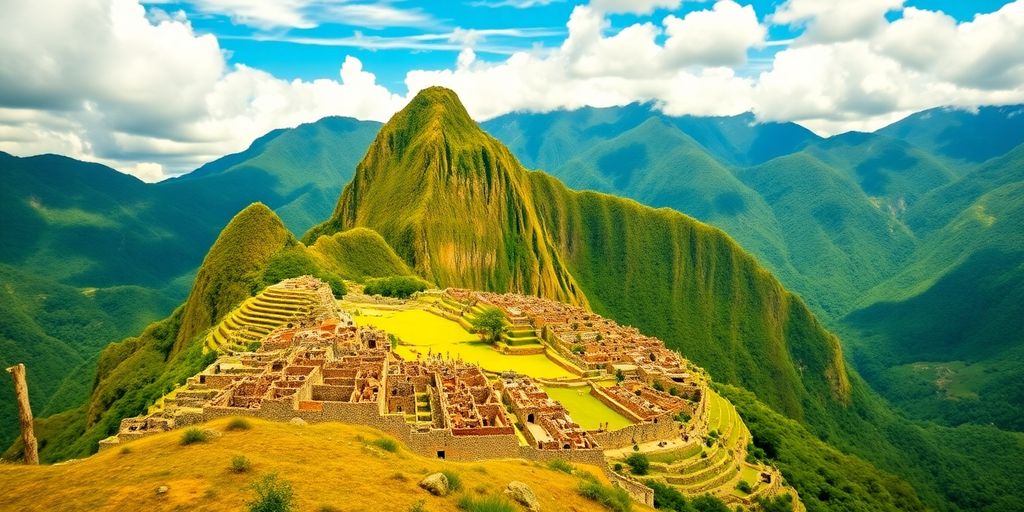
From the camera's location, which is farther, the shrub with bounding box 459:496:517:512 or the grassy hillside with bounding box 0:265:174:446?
the grassy hillside with bounding box 0:265:174:446

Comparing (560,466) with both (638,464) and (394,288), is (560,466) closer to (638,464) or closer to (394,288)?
(638,464)

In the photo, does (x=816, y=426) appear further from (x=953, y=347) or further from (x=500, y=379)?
(x=500, y=379)

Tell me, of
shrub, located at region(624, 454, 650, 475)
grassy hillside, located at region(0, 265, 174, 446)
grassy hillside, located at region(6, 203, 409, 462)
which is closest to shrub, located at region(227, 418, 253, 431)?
shrub, located at region(624, 454, 650, 475)

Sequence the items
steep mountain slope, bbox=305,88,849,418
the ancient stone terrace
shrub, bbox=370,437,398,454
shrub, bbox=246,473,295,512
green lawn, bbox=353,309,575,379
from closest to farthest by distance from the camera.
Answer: shrub, bbox=246,473,295,512 → shrub, bbox=370,437,398,454 → the ancient stone terrace → green lawn, bbox=353,309,575,379 → steep mountain slope, bbox=305,88,849,418

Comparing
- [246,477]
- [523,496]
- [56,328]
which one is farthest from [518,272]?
[246,477]

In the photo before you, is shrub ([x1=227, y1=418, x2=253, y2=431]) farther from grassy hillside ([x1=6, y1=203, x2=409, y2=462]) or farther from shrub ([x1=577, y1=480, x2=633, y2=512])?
grassy hillside ([x1=6, y1=203, x2=409, y2=462])

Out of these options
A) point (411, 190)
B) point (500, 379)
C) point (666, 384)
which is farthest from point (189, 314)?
point (411, 190)

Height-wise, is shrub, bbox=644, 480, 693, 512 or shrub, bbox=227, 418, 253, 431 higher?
shrub, bbox=227, 418, 253, 431
